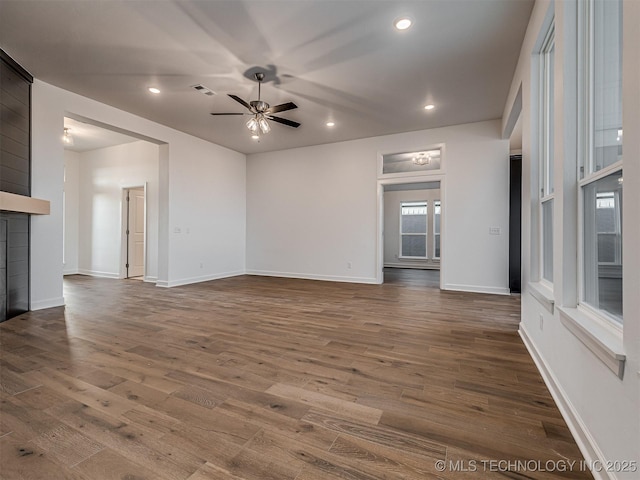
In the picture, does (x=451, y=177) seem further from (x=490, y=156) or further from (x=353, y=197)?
(x=353, y=197)

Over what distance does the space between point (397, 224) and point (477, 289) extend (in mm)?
4473

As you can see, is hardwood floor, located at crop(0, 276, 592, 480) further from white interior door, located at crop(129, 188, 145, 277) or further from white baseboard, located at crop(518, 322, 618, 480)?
white interior door, located at crop(129, 188, 145, 277)

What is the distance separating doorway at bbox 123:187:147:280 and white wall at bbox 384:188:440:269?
22.5ft

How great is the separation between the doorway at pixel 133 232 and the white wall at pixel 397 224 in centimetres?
686

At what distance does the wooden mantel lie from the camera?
2918mm

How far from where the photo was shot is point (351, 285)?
5.80 meters

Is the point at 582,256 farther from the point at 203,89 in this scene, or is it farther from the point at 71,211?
the point at 71,211

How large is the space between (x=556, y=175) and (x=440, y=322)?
6.48 ft

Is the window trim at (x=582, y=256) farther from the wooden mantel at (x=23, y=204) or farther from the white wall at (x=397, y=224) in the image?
the white wall at (x=397, y=224)

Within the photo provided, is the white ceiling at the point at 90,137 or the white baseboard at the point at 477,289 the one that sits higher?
the white ceiling at the point at 90,137

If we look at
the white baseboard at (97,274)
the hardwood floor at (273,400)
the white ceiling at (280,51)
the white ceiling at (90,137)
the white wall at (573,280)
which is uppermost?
the white ceiling at (90,137)

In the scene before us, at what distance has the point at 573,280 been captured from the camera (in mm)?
1665

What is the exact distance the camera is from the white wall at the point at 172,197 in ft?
12.5

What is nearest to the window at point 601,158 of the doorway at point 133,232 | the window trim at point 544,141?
the window trim at point 544,141
